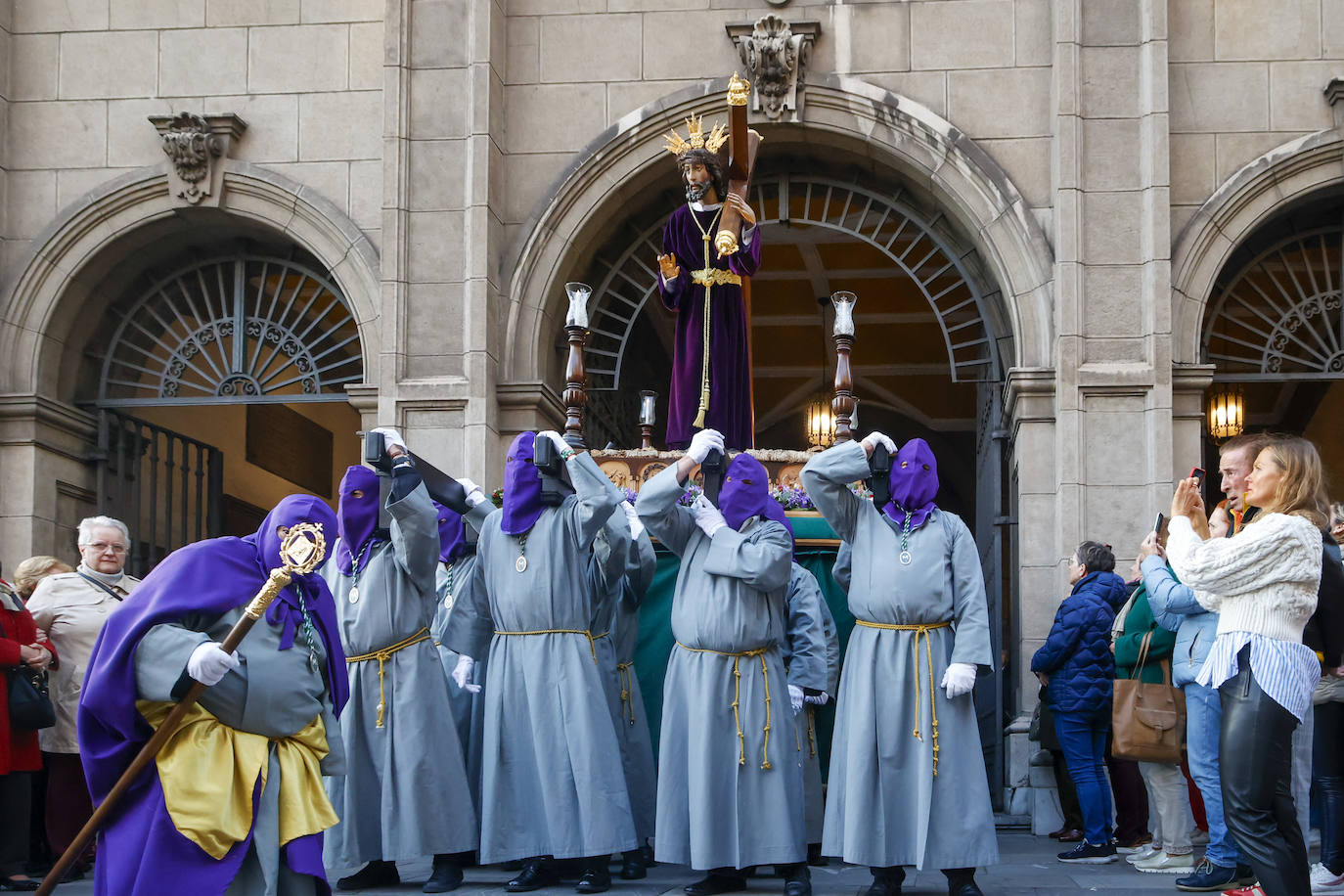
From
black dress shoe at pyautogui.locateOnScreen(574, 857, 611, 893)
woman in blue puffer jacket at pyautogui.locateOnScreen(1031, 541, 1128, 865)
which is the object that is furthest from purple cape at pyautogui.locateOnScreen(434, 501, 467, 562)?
woman in blue puffer jacket at pyautogui.locateOnScreen(1031, 541, 1128, 865)

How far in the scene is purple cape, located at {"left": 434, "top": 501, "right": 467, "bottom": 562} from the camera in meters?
8.16

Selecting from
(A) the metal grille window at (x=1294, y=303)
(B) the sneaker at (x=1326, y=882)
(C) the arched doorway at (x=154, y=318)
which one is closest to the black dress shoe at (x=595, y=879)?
(B) the sneaker at (x=1326, y=882)

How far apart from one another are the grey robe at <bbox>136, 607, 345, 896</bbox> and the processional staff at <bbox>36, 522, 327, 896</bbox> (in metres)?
0.08

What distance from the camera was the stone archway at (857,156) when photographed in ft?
36.3

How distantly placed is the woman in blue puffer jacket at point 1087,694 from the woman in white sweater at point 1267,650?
260 centimetres

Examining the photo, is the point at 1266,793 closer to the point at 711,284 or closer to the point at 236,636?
the point at 236,636

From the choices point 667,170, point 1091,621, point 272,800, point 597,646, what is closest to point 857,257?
point 667,170

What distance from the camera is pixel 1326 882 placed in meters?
6.91

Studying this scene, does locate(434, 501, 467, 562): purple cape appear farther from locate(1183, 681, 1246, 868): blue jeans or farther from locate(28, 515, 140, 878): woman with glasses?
locate(1183, 681, 1246, 868): blue jeans

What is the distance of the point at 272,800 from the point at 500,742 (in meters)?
2.07

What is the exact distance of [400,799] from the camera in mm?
7105

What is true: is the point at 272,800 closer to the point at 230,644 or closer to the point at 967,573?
the point at 230,644

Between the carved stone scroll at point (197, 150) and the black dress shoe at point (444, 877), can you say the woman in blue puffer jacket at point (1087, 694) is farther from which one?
the carved stone scroll at point (197, 150)

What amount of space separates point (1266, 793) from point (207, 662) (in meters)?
3.48
